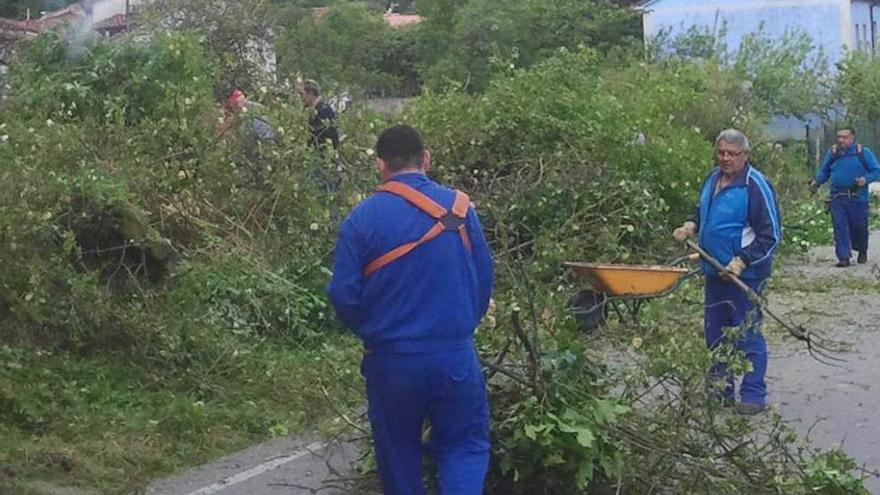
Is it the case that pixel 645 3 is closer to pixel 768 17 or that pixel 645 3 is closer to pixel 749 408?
pixel 768 17

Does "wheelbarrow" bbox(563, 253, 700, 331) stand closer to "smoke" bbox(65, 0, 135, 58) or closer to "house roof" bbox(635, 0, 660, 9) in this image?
"smoke" bbox(65, 0, 135, 58)

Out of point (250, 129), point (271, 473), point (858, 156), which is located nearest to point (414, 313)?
point (271, 473)

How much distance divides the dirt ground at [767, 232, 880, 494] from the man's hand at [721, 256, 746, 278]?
1.00 metres

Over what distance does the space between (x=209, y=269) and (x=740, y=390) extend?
3948 mm

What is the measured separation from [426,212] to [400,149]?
30cm

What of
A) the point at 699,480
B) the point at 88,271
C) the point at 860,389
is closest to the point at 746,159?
the point at 860,389

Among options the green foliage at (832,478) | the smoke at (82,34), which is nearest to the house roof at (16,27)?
the smoke at (82,34)

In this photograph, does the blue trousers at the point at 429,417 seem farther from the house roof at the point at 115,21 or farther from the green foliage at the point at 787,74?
the green foliage at the point at 787,74

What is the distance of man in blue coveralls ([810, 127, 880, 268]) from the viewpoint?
611 inches

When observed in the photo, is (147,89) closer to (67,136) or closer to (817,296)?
(67,136)

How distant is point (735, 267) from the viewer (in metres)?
7.94

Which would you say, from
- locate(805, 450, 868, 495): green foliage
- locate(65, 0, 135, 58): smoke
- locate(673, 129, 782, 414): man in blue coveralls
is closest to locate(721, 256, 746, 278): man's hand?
locate(673, 129, 782, 414): man in blue coveralls

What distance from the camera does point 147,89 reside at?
39.5ft

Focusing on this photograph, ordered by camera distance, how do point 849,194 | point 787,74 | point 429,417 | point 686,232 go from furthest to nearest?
1. point 787,74
2. point 849,194
3. point 686,232
4. point 429,417
